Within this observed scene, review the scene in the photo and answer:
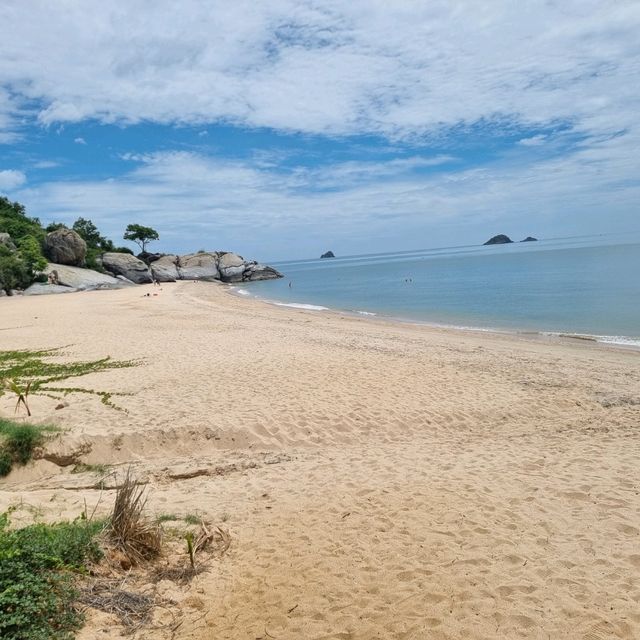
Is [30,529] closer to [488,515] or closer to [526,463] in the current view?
[488,515]

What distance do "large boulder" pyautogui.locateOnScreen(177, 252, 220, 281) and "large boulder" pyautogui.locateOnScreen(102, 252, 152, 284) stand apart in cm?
1214

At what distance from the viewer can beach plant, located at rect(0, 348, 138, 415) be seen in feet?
36.4

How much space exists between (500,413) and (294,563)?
706cm

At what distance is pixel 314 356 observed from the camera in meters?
15.7

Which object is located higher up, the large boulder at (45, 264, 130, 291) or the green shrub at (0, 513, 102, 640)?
the large boulder at (45, 264, 130, 291)

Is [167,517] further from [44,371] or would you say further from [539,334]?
[539,334]

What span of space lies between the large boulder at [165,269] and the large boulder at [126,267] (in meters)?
4.93

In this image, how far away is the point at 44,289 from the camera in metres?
44.6

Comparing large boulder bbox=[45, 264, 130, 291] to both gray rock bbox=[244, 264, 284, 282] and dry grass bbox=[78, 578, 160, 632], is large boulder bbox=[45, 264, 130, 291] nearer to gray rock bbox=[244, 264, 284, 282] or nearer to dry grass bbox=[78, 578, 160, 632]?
gray rock bbox=[244, 264, 284, 282]

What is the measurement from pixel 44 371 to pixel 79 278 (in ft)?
135

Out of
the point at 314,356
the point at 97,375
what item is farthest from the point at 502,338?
the point at 97,375

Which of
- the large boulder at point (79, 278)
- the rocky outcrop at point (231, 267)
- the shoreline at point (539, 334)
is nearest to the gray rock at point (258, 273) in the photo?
the rocky outcrop at point (231, 267)

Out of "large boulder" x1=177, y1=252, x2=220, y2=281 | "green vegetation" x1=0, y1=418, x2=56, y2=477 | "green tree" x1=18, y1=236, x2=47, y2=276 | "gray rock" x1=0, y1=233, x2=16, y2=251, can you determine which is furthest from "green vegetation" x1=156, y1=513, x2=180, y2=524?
"large boulder" x1=177, y1=252, x2=220, y2=281

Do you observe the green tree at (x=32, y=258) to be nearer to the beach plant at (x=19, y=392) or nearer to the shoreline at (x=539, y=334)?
the shoreline at (x=539, y=334)
